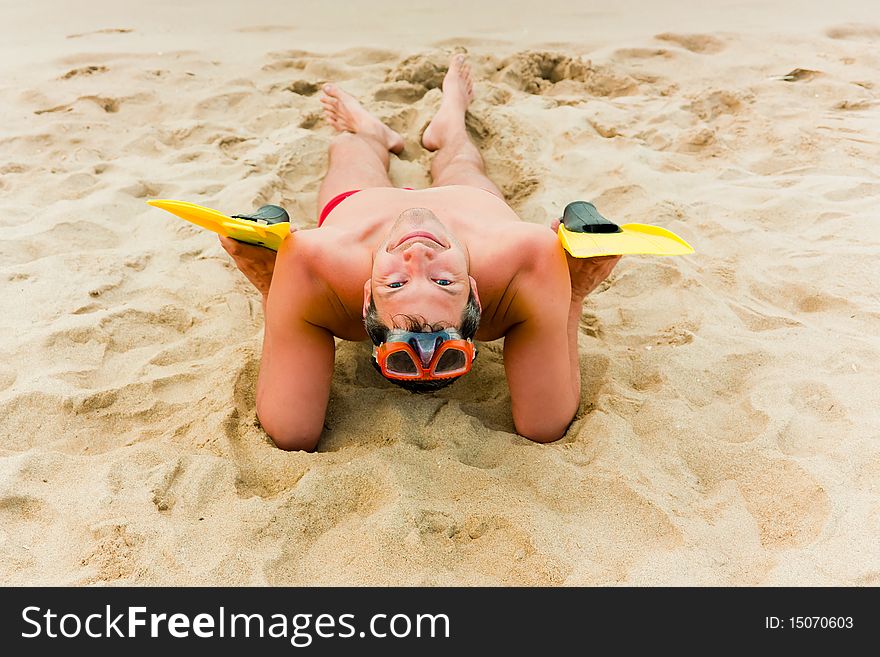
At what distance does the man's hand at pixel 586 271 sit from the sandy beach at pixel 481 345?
29cm

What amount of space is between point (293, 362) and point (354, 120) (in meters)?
2.06

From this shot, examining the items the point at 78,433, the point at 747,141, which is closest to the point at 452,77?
the point at 747,141

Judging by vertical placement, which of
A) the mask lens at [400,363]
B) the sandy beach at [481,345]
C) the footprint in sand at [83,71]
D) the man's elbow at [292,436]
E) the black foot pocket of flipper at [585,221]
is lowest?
the man's elbow at [292,436]

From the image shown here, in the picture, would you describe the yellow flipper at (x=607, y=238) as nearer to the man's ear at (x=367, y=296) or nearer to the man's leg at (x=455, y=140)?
the man's ear at (x=367, y=296)

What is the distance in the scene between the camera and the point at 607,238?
2152 mm

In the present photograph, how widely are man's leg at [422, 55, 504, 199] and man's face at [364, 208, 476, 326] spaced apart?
52.8 inches

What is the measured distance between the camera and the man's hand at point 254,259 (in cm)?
234

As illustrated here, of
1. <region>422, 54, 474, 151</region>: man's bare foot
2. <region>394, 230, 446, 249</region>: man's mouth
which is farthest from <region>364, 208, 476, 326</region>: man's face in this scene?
<region>422, 54, 474, 151</region>: man's bare foot

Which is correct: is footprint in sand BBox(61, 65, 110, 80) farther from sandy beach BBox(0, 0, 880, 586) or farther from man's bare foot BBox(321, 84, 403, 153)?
man's bare foot BBox(321, 84, 403, 153)

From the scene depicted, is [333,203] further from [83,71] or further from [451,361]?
[83,71]

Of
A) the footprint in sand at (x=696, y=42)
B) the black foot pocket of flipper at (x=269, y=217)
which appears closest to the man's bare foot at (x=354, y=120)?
the black foot pocket of flipper at (x=269, y=217)

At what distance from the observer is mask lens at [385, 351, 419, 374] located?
187 cm

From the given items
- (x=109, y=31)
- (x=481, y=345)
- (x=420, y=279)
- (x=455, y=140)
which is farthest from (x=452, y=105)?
(x=109, y=31)
